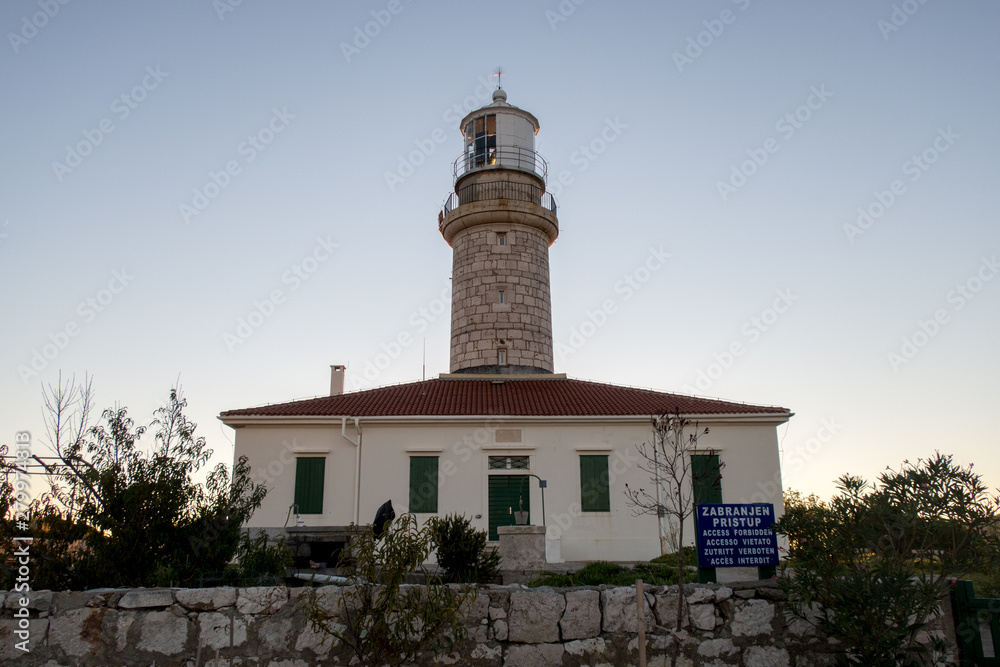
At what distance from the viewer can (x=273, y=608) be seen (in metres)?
5.58

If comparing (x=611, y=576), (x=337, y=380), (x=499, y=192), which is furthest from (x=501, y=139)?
(x=611, y=576)

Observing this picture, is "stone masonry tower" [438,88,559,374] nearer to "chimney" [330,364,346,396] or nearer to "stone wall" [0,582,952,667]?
"chimney" [330,364,346,396]

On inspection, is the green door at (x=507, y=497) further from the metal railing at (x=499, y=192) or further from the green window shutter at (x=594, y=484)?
the metal railing at (x=499, y=192)

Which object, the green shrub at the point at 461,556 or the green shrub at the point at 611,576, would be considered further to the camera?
the green shrub at the point at 611,576

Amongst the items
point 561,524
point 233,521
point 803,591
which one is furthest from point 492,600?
point 561,524

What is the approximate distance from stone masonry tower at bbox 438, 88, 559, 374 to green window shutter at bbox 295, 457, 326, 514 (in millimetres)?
6272

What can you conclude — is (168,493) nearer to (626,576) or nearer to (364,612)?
(364,612)

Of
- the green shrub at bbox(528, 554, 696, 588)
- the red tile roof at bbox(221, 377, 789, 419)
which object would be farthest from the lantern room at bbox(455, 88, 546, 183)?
the green shrub at bbox(528, 554, 696, 588)

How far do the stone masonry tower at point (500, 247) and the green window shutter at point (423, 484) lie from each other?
5302 millimetres

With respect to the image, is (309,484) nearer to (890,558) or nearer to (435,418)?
(435,418)

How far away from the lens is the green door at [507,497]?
15750 mm

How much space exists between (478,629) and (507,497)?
1032cm

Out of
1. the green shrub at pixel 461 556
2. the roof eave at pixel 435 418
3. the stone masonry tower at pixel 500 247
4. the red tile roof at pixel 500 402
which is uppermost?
the stone masonry tower at pixel 500 247

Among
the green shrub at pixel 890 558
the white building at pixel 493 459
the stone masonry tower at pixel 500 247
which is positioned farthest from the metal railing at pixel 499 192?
the green shrub at pixel 890 558
